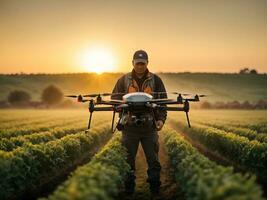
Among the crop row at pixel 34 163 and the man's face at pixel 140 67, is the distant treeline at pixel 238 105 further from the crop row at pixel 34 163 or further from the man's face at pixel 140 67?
the man's face at pixel 140 67

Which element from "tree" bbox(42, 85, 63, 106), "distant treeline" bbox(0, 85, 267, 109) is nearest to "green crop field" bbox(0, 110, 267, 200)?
"distant treeline" bbox(0, 85, 267, 109)

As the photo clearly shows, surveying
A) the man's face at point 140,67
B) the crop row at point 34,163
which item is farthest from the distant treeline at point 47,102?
the man's face at point 140,67

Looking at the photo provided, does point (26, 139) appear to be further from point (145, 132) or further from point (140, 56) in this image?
point (140, 56)

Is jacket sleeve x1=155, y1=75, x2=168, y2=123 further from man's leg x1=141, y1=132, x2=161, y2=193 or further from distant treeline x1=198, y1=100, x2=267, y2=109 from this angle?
distant treeline x1=198, y1=100, x2=267, y2=109

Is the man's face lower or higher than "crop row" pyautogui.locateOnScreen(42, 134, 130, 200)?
higher

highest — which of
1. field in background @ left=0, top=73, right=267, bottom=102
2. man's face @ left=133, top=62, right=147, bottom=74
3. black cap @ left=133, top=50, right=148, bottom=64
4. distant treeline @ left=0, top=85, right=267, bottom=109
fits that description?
black cap @ left=133, top=50, right=148, bottom=64

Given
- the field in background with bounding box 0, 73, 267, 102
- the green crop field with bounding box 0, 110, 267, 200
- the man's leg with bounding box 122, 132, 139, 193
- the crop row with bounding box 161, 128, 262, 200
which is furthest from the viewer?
the field in background with bounding box 0, 73, 267, 102

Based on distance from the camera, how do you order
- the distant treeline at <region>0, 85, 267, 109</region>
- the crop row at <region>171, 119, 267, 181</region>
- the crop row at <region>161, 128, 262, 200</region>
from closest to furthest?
the crop row at <region>161, 128, 262, 200</region> < the crop row at <region>171, 119, 267, 181</region> < the distant treeline at <region>0, 85, 267, 109</region>

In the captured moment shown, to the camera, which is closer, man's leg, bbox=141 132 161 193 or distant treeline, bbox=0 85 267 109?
man's leg, bbox=141 132 161 193
